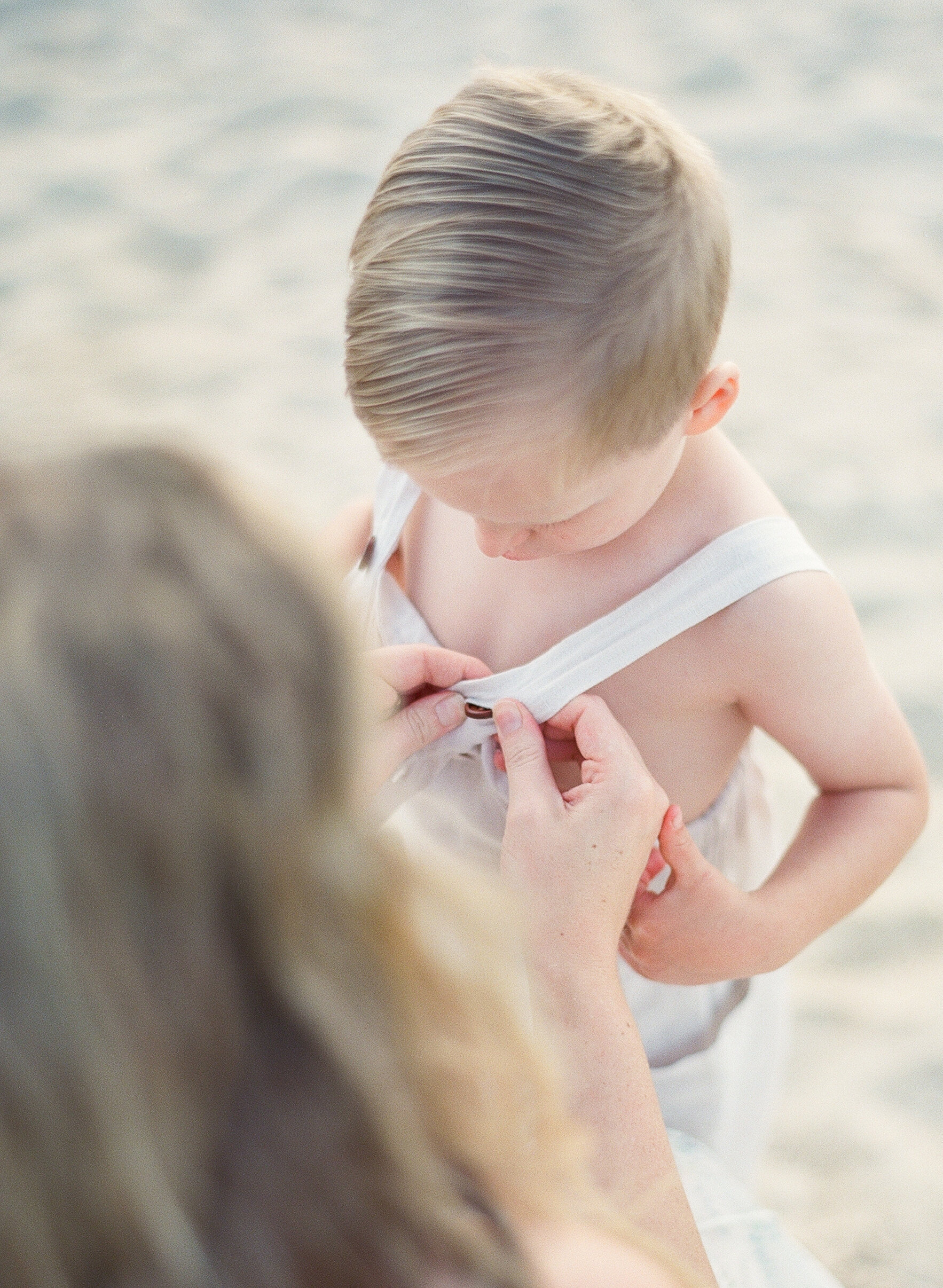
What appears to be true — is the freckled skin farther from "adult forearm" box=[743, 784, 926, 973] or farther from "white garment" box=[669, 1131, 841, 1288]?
"white garment" box=[669, 1131, 841, 1288]

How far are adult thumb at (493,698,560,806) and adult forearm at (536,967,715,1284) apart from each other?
0.16 metres

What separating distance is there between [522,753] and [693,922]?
23 centimetres

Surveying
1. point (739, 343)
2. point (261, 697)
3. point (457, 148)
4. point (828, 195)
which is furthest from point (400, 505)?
point (828, 195)

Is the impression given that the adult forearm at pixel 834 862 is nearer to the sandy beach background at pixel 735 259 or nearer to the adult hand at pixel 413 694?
the adult hand at pixel 413 694

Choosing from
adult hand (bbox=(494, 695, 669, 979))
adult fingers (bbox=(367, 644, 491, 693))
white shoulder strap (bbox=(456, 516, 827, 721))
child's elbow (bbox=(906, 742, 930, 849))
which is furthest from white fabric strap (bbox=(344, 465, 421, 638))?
child's elbow (bbox=(906, 742, 930, 849))

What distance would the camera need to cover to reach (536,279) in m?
0.90

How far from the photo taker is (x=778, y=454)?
2.46m

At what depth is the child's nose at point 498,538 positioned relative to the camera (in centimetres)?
103

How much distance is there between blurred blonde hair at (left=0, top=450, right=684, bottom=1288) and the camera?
53 centimetres

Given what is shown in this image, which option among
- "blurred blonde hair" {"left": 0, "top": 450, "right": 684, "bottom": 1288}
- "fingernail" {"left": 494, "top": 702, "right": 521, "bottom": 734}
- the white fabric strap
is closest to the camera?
"blurred blonde hair" {"left": 0, "top": 450, "right": 684, "bottom": 1288}

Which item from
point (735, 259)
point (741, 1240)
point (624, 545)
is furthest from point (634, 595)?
point (735, 259)

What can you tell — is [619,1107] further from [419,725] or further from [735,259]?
[735,259]

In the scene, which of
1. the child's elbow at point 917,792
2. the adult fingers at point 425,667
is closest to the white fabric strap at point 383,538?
the adult fingers at point 425,667

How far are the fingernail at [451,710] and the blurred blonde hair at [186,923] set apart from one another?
535 millimetres
